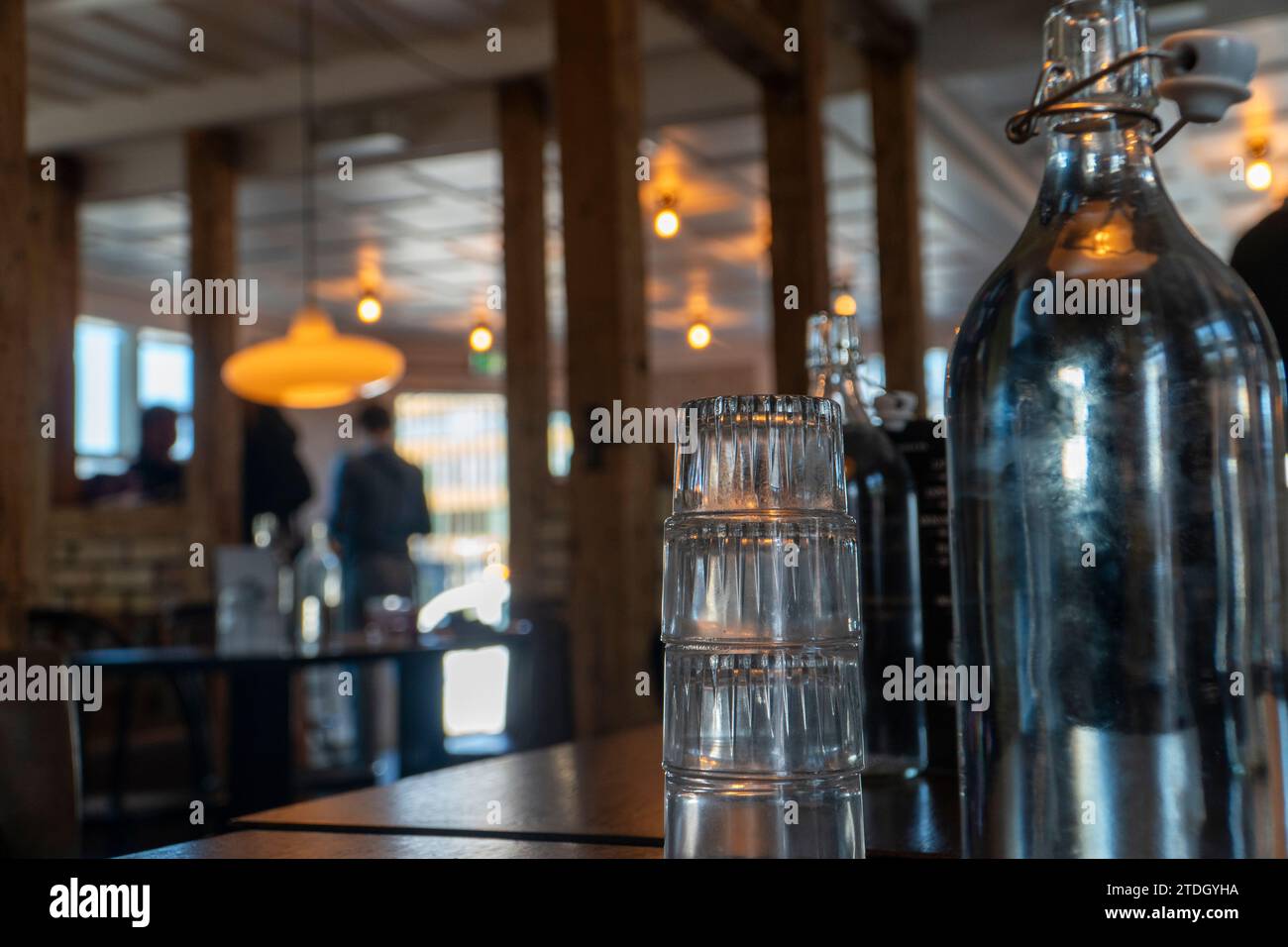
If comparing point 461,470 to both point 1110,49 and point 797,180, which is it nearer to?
point 797,180

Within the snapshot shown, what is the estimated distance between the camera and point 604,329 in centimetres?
378

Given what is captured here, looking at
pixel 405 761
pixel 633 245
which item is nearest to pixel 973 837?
pixel 633 245

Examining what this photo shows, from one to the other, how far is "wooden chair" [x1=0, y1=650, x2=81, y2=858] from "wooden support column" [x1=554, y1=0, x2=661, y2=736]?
251 cm

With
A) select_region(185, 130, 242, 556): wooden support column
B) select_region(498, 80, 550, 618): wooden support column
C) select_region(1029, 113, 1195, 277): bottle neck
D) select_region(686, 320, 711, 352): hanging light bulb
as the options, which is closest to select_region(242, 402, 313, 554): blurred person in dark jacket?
select_region(185, 130, 242, 556): wooden support column

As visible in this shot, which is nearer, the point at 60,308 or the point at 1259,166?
the point at 1259,166

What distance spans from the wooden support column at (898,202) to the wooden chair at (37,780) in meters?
5.24

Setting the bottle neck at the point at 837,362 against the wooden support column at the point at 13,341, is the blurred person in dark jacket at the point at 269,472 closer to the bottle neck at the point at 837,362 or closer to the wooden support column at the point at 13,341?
the wooden support column at the point at 13,341

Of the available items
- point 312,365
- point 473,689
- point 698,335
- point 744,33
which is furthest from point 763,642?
point 473,689

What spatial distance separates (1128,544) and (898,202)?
19.7ft

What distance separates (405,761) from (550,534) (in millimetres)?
2186

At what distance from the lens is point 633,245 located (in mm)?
3855

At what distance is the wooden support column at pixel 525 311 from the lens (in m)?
6.38

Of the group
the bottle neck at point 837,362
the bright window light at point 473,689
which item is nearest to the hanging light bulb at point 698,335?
the bright window light at point 473,689

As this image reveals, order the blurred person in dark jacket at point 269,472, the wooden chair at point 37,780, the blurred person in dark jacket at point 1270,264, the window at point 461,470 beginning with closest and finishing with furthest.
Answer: the blurred person in dark jacket at point 1270,264, the wooden chair at point 37,780, the blurred person in dark jacket at point 269,472, the window at point 461,470
